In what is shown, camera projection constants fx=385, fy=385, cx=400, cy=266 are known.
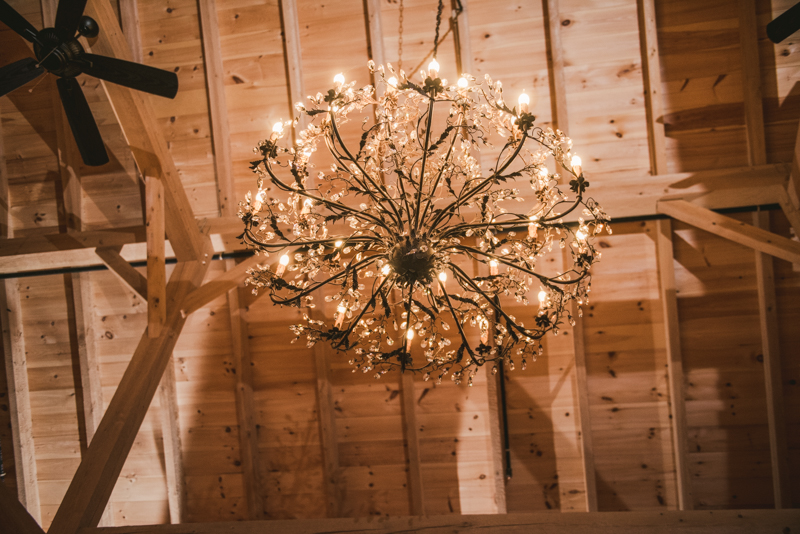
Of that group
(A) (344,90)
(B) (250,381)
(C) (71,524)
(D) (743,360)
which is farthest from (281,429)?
(D) (743,360)

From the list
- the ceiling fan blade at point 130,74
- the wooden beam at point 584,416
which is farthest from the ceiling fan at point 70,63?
the wooden beam at point 584,416

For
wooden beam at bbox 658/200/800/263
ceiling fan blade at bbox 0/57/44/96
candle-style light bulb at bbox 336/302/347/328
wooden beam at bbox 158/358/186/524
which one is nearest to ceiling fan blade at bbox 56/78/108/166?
ceiling fan blade at bbox 0/57/44/96

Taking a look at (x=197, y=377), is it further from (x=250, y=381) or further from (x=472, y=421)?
(x=472, y=421)

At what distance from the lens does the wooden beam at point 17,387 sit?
3.61 metres

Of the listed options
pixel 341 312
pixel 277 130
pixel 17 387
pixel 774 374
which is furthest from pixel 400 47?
pixel 17 387

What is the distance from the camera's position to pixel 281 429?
3523 millimetres

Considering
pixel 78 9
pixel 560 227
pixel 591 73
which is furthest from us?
pixel 591 73

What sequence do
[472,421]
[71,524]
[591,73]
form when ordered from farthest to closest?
[472,421], [591,73], [71,524]

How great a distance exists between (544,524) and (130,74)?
3.13 meters

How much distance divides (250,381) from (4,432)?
2.47m

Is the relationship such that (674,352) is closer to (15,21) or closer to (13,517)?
(13,517)

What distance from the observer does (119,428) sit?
234cm

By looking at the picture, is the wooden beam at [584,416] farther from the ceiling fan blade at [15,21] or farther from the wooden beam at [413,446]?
the ceiling fan blade at [15,21]

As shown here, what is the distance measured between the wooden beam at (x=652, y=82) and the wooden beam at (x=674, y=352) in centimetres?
54
